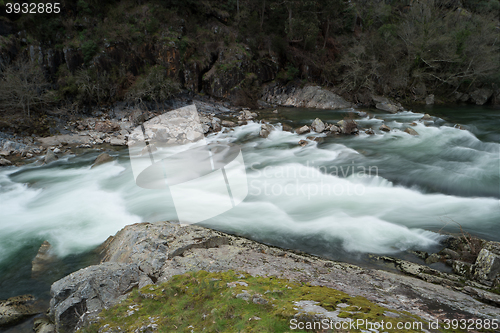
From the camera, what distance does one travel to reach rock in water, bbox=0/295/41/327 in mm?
4484

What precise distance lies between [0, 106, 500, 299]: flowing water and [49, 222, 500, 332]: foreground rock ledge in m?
1.09

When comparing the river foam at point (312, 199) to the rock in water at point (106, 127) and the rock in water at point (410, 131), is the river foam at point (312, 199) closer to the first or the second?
the rock in water at point (410, 131)

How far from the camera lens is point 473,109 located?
2236 cm

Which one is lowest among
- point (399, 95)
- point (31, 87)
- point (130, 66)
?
point (399, 95)

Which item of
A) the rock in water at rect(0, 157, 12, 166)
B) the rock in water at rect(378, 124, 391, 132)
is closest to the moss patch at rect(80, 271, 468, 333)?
the rock in water at rect(0, 157, 12, 166)

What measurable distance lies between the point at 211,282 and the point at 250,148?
11637 mm

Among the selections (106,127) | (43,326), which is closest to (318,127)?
(106,127)

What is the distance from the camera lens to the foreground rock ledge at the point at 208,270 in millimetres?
3848

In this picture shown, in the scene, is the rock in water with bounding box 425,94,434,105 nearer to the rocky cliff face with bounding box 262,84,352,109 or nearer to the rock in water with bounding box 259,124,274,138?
the rocky cliff face with bounding box 262,84,352,109

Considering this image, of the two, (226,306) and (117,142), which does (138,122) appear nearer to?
(117,142)

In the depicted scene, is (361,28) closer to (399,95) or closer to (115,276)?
(399,95)

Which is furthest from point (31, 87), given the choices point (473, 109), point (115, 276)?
point (473, 109)

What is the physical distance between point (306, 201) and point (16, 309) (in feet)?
24.0

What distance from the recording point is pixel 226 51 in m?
27.0
